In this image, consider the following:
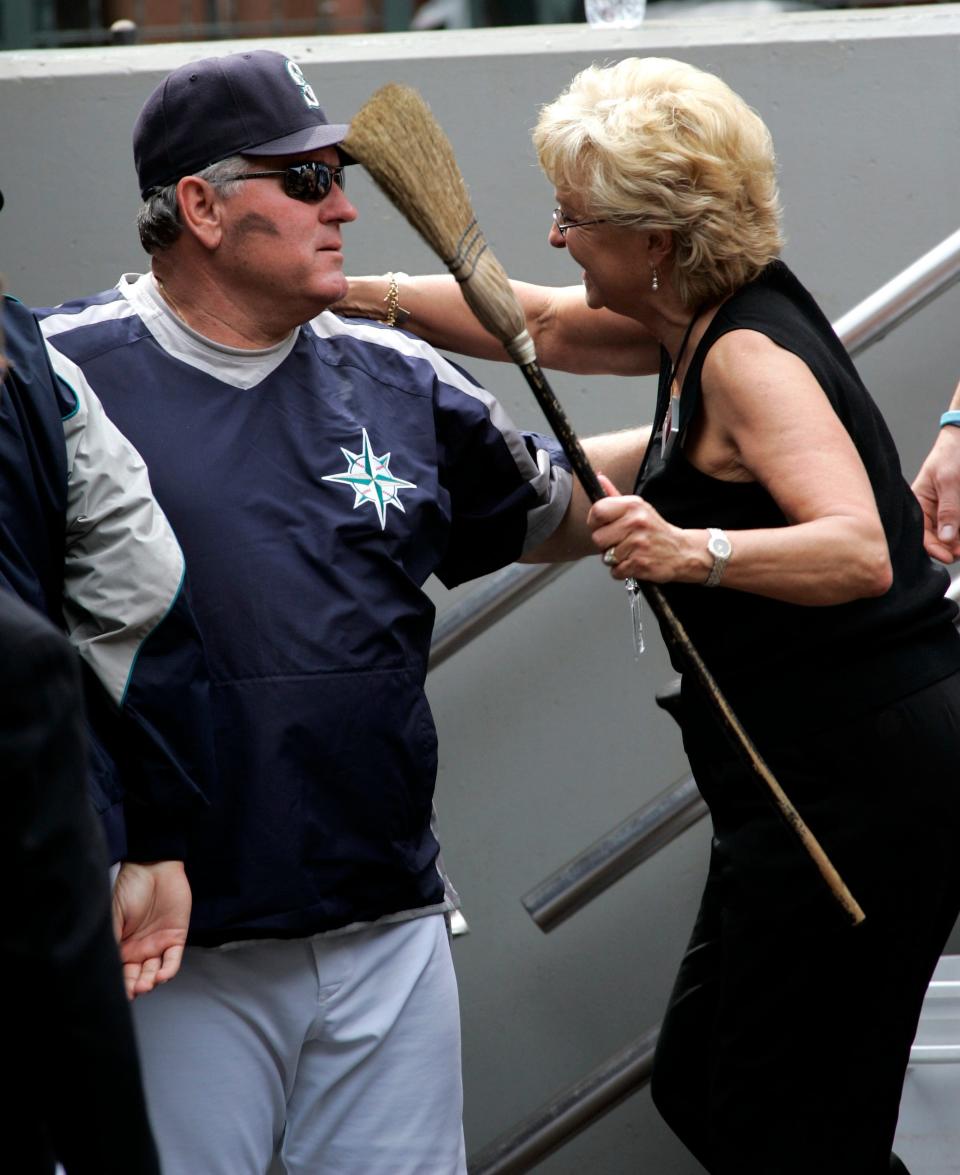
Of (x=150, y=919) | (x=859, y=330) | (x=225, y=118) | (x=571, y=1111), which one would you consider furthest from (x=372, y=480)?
(x=571, y=1111)

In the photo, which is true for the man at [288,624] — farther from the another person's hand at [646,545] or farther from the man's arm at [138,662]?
the another person's hand at [646,545]

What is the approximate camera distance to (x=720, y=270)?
2428 millimetres

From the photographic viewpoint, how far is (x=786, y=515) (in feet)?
7.59

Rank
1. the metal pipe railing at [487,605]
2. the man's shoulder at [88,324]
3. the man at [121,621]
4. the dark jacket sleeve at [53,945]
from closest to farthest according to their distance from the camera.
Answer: the dark jacket sleeve at [53,945] < the man at [121,621] < the man's shoulder at [88,324] < the metal pipe railing at [487,605]

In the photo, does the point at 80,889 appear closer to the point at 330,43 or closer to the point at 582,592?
the point at 582,592

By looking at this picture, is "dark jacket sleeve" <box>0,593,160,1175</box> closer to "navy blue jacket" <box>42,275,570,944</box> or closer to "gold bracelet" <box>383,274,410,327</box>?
"navy blue jacket" <box>42,275,570,944</box>

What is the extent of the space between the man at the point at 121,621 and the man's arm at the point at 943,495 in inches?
53.2

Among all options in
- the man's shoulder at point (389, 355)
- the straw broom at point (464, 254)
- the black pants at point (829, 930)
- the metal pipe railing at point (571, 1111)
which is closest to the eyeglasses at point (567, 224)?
the straw broom at point (464, 254)

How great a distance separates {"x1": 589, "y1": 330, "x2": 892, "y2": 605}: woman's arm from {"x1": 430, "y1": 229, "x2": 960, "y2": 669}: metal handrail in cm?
90

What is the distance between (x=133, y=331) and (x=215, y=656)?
50 cm

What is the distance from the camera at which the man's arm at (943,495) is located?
2.94 metres

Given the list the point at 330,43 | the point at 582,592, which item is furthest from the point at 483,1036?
the point at 330,43

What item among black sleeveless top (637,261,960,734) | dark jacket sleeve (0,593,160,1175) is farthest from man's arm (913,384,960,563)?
dark jacket sleeve (0,593,160,1175)

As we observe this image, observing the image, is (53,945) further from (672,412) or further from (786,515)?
(672,412)
